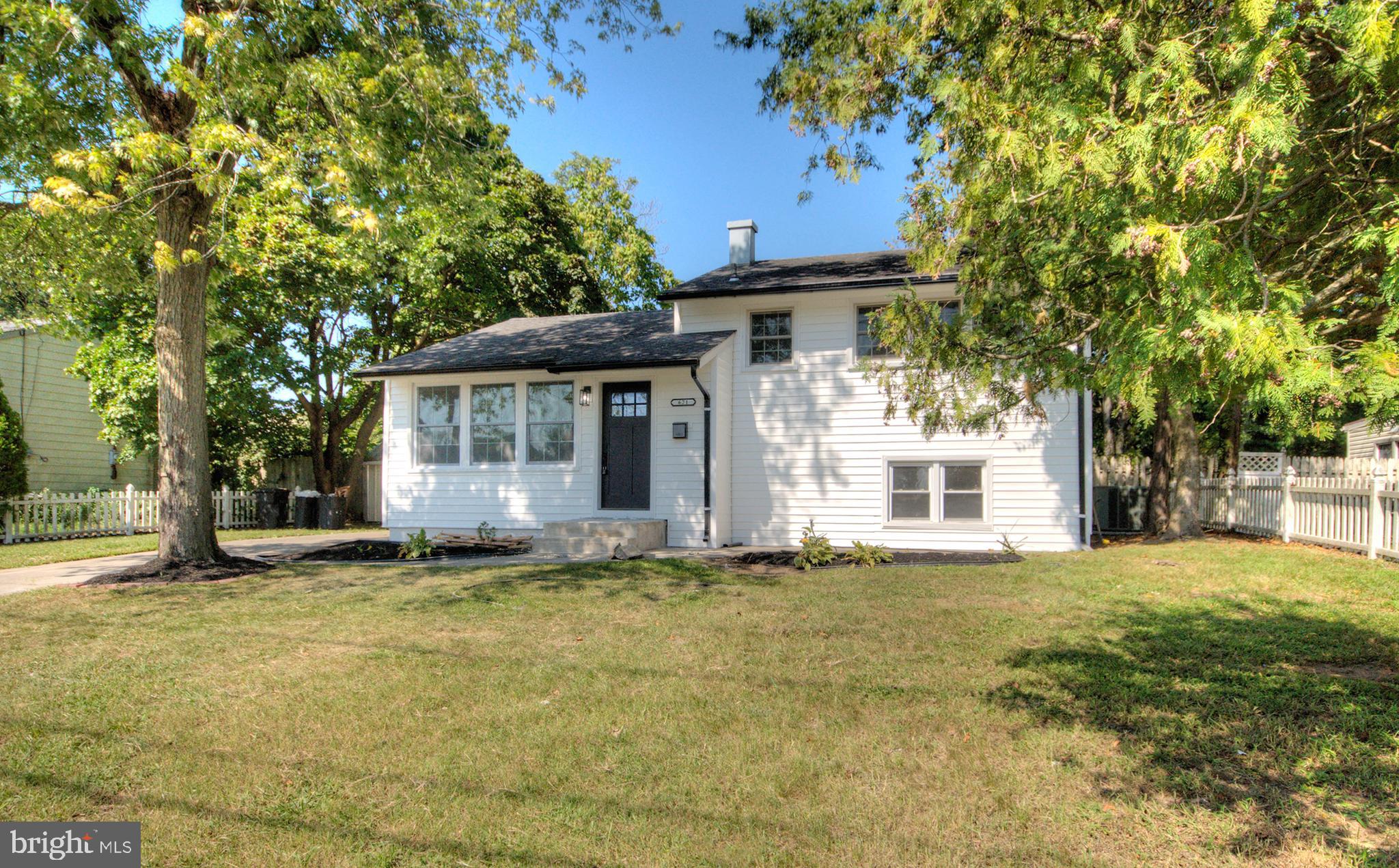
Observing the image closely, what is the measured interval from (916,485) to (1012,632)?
6.14 m

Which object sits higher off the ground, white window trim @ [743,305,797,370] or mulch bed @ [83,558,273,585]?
white window trim @ [743,305,797,370]

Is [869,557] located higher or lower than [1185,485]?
lower

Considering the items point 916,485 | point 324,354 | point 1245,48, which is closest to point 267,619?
point 1245,48

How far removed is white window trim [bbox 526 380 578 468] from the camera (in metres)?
12.6

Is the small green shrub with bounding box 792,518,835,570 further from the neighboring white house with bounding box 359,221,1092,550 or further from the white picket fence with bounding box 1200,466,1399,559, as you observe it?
the white picket fence with bounding box 1200,466,1399,559

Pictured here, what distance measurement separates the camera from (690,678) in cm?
472

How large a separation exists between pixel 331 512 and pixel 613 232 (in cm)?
1253

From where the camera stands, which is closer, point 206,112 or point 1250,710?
point 1250,710

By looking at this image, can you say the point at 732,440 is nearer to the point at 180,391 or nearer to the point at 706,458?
the point at 706,458

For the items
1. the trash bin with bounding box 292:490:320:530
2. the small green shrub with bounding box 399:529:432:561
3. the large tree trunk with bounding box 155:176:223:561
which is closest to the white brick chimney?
the small green shrub with bounding box 399:529:432:561

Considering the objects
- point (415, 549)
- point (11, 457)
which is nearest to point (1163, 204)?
point (415, 549)

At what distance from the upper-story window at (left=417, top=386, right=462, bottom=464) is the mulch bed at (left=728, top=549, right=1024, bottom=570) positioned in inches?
228

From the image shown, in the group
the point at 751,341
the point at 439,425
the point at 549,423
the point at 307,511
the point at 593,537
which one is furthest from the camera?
the point at 307,511

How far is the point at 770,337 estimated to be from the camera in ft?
41.3
